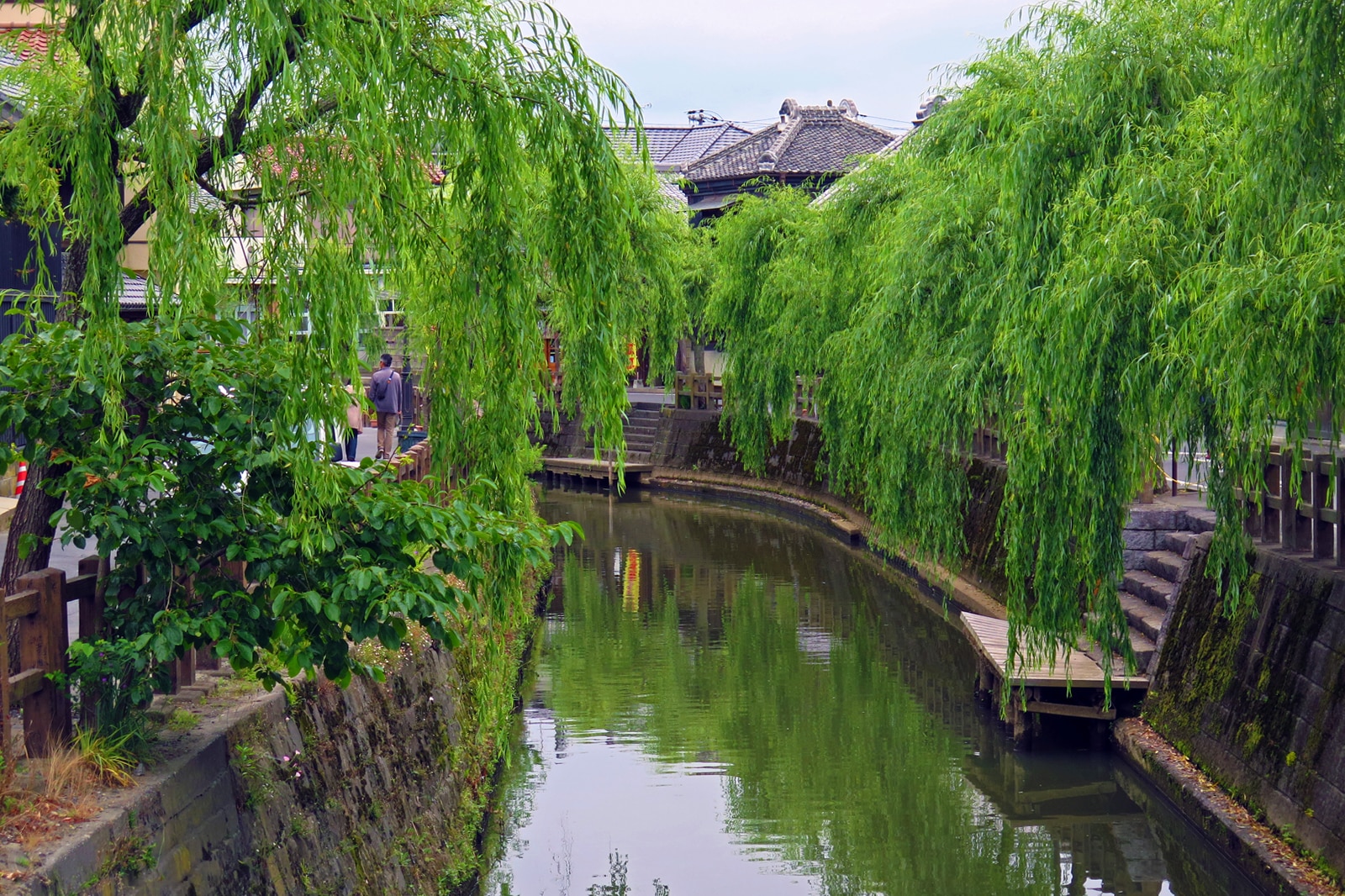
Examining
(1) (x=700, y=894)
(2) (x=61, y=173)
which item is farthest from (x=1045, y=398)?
(2) (x=61, y=173)

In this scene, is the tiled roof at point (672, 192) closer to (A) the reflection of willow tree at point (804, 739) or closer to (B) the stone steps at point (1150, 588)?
(A) the reflection of willow tree at point (804, 739)

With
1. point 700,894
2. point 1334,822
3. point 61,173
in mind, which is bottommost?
point 700,894

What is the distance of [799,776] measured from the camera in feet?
38.7

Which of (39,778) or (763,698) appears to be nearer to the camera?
(39,778)

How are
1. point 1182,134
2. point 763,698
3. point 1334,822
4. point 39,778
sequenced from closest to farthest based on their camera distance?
1. point 39,778
2. point 1334,822
3. point 1182,134
4. point 763,698

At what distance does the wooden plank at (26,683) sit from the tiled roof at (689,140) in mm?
43908

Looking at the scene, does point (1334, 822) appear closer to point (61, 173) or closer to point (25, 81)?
point (61, 173)

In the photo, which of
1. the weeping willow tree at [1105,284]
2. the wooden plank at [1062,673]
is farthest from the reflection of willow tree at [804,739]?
the weeping willow tree at [1105,284]

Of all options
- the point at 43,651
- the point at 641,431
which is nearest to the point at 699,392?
the point at 641,431

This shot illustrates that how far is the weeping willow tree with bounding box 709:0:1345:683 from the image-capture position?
670 cm

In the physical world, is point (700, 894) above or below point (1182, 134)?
below

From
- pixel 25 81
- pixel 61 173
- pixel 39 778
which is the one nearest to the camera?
pixel 39 778

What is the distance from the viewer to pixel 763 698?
14.3m

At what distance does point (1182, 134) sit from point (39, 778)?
312 inches
